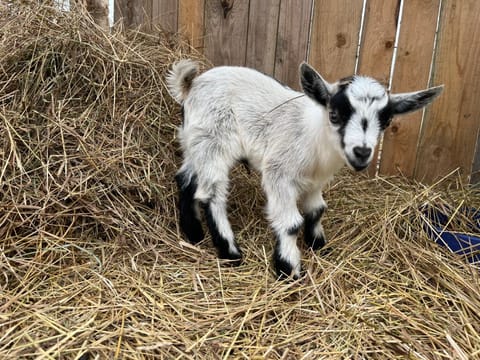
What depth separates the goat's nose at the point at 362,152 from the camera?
6.95 ft

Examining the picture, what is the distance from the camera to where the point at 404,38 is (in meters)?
3.36

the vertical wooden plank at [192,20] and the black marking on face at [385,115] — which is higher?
the vertical wooden plank at [192,20]

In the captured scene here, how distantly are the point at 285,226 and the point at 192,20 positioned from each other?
1924 mm

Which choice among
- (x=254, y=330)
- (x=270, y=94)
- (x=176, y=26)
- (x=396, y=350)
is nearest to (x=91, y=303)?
(x=254, y=330)

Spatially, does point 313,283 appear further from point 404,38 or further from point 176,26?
point 176,26

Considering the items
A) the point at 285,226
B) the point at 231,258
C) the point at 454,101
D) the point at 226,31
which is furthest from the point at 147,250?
the point at 454,101

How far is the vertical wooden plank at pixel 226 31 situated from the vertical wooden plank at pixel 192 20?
5cm

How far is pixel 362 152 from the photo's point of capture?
2121mm

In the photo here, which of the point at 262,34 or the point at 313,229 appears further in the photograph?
the point at 262,34

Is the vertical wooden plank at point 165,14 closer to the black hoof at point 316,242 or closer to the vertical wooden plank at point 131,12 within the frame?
the vertical wooden plank at point 131,12

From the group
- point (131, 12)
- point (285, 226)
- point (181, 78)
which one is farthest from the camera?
point (131, 12)

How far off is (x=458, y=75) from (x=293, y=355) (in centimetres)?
241

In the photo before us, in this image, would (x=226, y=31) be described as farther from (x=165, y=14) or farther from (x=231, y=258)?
(x=231, y=258)

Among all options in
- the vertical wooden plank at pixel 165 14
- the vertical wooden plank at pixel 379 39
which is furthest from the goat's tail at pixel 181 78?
the vertical wooden plank at pixel 379 39
